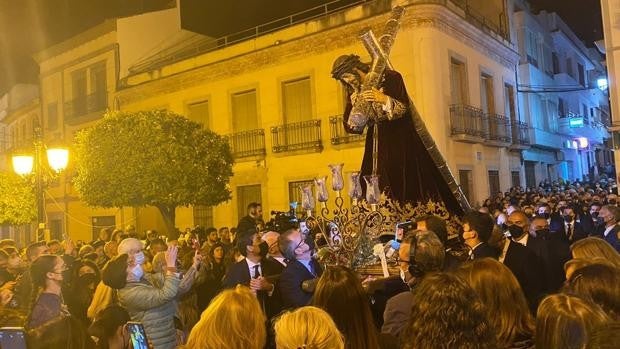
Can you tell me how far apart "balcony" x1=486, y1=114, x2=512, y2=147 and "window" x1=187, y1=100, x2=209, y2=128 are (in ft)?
31.8

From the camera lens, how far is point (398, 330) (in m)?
3.03

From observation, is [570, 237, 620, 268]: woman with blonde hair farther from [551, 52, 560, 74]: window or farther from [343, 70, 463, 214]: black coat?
[551, 52, 560, 74]: window

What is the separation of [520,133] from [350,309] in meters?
19.0

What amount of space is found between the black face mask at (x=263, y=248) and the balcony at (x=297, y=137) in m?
11.7

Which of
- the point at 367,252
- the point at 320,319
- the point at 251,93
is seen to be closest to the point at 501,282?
the point at 320,319

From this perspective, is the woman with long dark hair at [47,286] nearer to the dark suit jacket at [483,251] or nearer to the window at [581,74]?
the dark suit jacket at [483,251]

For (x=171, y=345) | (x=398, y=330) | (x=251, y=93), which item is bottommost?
(x=171, y=345)

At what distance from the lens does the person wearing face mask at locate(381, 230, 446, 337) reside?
3.08 metres

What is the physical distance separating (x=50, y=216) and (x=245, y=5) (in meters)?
13.8

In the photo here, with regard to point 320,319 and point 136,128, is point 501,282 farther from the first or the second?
point 136,128

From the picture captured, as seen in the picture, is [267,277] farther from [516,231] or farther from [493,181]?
[493,181]

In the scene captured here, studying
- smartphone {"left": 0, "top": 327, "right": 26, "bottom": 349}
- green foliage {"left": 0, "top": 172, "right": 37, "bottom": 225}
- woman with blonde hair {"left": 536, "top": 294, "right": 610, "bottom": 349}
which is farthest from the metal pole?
green foliage {"left": 0, "top": 172, "right": 37, "bottom": 225}

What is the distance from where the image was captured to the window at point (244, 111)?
18719 millimetres

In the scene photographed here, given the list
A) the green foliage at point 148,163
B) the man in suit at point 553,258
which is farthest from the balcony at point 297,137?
the man in suit at point 553,258
